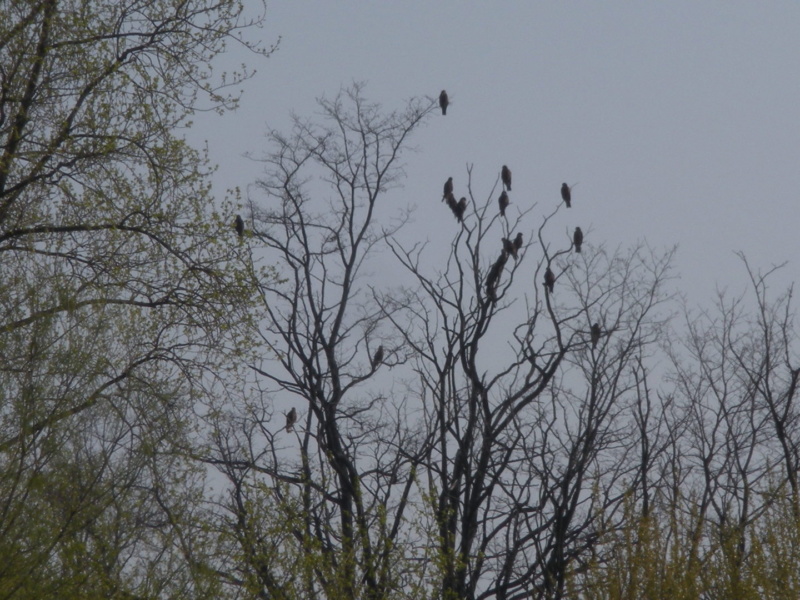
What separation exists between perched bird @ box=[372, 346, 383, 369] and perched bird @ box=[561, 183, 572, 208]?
4203 mm

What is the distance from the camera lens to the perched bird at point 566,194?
10891 millimetres

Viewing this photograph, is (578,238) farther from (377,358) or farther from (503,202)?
(377,358)

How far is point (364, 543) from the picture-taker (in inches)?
347

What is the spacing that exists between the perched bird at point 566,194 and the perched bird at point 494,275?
3.36ft

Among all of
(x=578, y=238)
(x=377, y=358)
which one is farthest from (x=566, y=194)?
(x=377, y=358)

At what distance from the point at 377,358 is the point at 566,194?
14.3ft

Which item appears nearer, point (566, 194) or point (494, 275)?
point (494, 275)

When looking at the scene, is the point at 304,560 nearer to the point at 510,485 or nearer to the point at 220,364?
the point at 220,364

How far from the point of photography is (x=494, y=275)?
1053 centimetres

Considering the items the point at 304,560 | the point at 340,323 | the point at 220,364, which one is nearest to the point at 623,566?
the point at 304,560

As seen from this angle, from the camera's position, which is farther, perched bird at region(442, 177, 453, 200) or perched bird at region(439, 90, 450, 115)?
perched bird at region(439, 90, 450, 115)

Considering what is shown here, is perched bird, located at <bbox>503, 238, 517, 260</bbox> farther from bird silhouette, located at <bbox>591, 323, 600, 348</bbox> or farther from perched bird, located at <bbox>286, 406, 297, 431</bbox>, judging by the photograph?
perched bird, located at <bbox>286, 406, 297, 431</bbox>

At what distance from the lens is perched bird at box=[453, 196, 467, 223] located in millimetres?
10711

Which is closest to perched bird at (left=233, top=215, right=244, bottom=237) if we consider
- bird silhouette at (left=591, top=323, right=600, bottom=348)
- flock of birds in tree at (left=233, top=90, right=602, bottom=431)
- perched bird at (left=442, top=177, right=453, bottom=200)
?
flock of birds in tree at (left=233, top=90, right=602, bottom=431)
